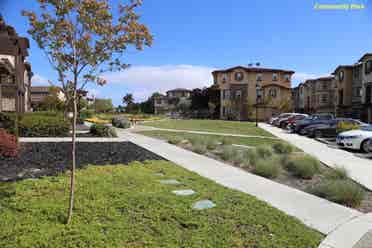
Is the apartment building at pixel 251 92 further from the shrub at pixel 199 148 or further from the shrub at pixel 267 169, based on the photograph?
the shrub at pixel 267 169

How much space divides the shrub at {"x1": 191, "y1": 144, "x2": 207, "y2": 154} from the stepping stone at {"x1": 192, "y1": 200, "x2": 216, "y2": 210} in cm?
605

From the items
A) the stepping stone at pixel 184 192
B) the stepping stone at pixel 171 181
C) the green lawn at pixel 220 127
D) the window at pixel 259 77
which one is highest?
the window at pixel 259 77

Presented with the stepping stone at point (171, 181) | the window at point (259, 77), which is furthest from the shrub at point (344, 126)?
the window at point (259, 77)

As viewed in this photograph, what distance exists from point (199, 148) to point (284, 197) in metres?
5.92

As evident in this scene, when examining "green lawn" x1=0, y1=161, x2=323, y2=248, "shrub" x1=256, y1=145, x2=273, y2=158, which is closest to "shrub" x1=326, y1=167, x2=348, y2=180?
"shrub" x1=256, y1=145, x2=273, y2=158

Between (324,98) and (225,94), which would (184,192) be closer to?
(225,94)

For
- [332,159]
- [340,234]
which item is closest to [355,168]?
[332,159]

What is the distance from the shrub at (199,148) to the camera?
431 inches

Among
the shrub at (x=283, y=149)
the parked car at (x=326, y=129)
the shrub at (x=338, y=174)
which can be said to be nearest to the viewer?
the shrub at (x=338, y=174)

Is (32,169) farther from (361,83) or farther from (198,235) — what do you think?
(361,83)

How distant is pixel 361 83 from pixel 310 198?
4392 cm

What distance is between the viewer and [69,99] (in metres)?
3.95

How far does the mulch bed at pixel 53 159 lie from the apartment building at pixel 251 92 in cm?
4298

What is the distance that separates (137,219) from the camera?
13.1 feet
